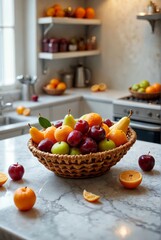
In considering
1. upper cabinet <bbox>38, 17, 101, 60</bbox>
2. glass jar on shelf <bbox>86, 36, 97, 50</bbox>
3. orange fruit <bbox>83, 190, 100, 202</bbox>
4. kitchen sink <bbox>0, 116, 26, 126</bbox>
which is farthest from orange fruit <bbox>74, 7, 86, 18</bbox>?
orange fruit <bbox>83, 190, 100, 202</bbox>

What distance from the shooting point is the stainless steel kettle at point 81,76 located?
4.48 metres

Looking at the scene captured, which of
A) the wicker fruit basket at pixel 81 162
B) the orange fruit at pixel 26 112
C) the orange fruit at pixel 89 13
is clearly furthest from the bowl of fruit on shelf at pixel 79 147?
the orange fruit at pixel 89 13

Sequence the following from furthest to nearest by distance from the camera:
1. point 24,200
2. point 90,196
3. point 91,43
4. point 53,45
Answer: point 91,43 → point 53,45 → point 90,196 → point 24,200

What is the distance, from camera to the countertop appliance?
3.40 meters

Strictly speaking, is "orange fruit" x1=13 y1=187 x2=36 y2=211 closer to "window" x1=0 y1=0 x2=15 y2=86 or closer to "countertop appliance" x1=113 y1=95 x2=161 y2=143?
"countertop appliance" x1=113 y1=95 x2=161 y2=143

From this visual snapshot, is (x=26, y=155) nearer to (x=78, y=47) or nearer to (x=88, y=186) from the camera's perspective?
(x=88, y=186)

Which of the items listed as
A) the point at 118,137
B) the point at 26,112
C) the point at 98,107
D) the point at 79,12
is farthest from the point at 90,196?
the point at 79,12

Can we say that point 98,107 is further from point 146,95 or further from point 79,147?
point 79,147

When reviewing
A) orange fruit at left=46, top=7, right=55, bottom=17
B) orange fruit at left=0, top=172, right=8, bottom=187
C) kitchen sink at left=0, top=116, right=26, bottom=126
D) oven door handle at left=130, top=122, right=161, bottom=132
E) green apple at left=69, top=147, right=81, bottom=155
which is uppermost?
orange fruit at left=46, top=7, right=55, bottom=17

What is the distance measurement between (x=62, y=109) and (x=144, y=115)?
2.71 ft

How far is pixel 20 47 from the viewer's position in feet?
13.1

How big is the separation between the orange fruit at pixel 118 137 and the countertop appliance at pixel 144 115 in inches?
72.2

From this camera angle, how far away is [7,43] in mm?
3869

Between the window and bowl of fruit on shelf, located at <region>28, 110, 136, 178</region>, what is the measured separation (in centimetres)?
237
